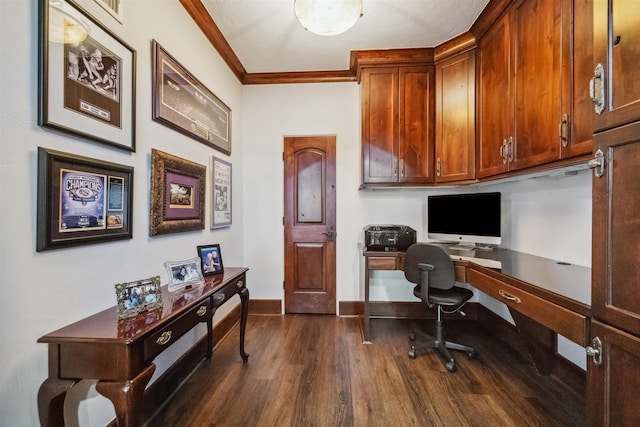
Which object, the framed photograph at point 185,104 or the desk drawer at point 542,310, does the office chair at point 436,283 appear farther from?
the framed photograph at point 185,104

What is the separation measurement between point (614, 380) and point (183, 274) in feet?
6.40

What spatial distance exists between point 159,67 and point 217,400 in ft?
6.96

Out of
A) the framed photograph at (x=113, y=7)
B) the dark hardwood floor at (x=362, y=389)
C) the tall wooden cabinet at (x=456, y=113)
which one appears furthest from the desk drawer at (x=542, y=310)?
the framed photograph at (x=113, y=7)

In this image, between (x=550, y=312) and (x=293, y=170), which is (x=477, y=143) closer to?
(x=550, y=312)

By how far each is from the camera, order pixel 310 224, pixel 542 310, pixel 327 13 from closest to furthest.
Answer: pixel 542 310 → pixel 327 13 → pixel 310 224

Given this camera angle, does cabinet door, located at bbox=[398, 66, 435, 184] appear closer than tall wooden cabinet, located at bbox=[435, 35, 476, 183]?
No

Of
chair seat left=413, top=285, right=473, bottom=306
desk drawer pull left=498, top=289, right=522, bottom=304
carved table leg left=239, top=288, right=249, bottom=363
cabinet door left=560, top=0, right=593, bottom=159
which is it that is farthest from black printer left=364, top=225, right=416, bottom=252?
cabinet door left=560, top=0, right=593, bottom=159

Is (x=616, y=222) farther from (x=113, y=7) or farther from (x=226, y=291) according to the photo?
(x=113, y=7)

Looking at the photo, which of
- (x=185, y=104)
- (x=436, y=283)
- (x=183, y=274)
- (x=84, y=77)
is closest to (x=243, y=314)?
(x=183, y=274)

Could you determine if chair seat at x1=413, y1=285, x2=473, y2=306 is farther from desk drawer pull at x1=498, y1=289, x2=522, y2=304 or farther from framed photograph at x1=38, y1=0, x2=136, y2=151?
framed photograph at x1=38, y1=0, x2=136, y2=151

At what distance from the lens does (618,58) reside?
87 centimetres

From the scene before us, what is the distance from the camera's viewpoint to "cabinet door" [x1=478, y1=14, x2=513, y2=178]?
1962 millimetres

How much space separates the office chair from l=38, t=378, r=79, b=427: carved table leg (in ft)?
6.78

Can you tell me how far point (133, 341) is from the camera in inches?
38.3
